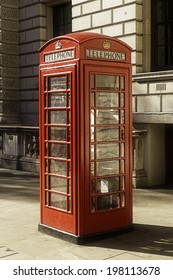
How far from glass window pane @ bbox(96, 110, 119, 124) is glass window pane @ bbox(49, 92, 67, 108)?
0.44 m

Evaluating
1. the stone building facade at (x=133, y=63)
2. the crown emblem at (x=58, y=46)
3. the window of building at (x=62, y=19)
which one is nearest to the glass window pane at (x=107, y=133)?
the crown emblem at (x=58, y=46)

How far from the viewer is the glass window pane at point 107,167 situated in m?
5.66

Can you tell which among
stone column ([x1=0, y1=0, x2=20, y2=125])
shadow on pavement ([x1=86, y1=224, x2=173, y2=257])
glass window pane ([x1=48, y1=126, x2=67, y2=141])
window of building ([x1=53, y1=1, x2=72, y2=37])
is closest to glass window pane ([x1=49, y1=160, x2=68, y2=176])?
glass window pane ([x1=48, y1=126, x2=67, y2=141])

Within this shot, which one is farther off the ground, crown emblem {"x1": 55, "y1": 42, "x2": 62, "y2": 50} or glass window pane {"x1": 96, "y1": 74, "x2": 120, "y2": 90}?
crown emblem {"x1": 55, "y1": 42, "x2": 62, "y2": 50}

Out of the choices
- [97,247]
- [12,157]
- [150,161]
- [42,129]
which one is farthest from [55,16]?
[97,247]

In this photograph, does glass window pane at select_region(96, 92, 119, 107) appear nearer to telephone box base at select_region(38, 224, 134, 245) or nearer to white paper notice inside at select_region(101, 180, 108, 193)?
white paper notice inside at select_region(101, 180, 108, 193)

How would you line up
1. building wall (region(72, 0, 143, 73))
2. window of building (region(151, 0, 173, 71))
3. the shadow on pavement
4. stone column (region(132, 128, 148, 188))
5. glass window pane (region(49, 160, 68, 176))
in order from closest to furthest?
1. the shadow on pavement
2. glass window pane (region(49, 160, 68, 176))
3. stone column (region(132, 128, 148, 188))
4. window of building (region(151, 0, 173, 71))
5. building wall (region(72, 0, 143, 73))

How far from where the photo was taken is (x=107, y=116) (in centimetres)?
568

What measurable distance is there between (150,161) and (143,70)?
2159mm

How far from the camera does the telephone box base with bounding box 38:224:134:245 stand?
5.44 m

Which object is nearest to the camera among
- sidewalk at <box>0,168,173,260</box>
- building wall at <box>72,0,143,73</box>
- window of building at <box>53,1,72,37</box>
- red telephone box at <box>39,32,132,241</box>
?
sidewalk at <box>0,168,173,260</box>

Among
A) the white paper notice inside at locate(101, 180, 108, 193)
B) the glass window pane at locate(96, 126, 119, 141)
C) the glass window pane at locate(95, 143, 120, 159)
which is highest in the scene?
the glass window pane at locate(96, 126, 119, 141)

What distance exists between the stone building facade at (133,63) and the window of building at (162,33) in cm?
2
